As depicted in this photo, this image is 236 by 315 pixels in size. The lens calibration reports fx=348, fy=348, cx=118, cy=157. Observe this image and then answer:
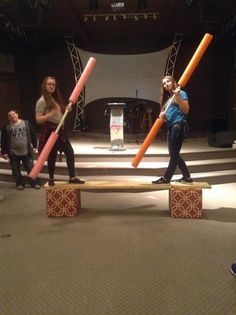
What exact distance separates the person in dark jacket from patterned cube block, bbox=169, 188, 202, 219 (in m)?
2.23

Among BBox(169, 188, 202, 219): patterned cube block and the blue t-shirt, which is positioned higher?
the blue t-shirt

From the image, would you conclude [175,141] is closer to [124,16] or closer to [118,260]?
[118,260]

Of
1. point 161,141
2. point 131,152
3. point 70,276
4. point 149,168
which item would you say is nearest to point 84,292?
point 70,276

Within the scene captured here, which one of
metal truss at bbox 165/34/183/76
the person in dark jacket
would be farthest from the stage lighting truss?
the person in dark jacket

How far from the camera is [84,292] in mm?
2283

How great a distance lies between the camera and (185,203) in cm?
368

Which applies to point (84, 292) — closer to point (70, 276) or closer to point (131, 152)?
point (70, 276)

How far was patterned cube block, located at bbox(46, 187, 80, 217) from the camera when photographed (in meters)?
3.72

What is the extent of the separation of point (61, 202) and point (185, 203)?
132 centimetres

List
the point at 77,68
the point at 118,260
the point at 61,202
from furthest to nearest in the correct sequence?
the point at 77,68, the point at 61,202, the point at 118,260

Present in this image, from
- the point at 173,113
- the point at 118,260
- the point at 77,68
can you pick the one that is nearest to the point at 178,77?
the point at 77,68

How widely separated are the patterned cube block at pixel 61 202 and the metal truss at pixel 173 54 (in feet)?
20.6

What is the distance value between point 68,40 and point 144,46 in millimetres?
2073

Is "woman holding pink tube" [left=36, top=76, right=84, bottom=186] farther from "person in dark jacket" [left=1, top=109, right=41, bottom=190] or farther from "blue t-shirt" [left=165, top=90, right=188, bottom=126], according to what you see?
"person in dark jacket" [left=1, top=109, right=41, bottom=190]
